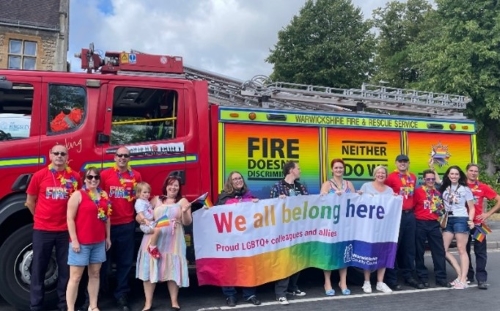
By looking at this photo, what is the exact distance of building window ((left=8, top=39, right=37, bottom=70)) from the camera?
24.6 meters

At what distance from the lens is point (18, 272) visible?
17.5 ft

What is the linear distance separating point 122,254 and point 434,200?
4292 millimetres

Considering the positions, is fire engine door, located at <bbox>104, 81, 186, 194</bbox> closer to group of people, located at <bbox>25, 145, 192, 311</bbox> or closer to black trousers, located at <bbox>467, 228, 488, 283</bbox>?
group of people, located at <bbox>25, 145, 192, 311</bbox>

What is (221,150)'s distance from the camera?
19.9 ft

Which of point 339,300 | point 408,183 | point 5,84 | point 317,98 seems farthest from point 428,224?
point 5,84

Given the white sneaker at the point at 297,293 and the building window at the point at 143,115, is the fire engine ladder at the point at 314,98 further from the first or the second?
the white sneaker at the point at 297,293

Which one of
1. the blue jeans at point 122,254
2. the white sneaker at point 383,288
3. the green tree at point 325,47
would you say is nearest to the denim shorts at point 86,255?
the blue jeans at point 122,254

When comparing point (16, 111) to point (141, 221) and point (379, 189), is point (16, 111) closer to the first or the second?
point (141, 221)

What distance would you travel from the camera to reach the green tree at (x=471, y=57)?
19672 mm

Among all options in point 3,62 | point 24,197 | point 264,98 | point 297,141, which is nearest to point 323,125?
point 297,141

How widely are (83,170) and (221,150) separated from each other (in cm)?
169

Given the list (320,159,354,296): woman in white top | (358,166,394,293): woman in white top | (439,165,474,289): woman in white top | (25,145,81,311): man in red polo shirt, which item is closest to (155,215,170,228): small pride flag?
(25,145,81,311): man in red polo shirt

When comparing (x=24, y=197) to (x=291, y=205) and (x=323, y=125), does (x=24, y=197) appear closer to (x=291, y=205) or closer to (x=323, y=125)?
(x=291, y=205)

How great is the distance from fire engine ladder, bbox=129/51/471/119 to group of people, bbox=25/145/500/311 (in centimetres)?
122
